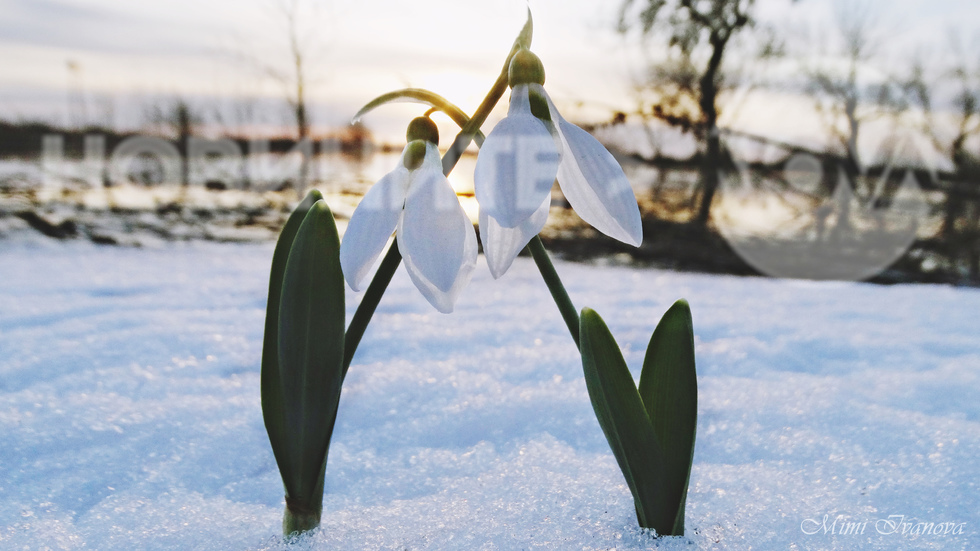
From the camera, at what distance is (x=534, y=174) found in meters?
0.36

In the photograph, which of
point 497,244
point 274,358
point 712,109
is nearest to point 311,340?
point 274,358

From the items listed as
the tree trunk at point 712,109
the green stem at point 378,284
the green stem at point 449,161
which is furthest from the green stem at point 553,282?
the tree trunk at point 712,109

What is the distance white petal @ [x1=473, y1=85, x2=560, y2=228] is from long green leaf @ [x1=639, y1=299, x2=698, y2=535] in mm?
167

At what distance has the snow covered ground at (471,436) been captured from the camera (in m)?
0.53

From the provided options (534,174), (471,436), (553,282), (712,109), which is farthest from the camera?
(712,109)

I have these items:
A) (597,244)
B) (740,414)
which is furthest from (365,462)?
(597,244)

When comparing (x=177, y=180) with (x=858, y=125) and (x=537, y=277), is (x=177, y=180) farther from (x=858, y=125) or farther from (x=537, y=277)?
(x=858, y=125)

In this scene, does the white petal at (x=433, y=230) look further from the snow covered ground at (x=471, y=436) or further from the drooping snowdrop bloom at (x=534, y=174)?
the snow covered ground at (x=471, y=436)

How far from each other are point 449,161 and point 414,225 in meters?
0.08

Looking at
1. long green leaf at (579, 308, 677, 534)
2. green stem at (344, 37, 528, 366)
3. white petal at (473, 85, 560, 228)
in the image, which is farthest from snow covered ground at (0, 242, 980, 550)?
white petal at (473, 85, 560, 228)

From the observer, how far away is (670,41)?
331 cm

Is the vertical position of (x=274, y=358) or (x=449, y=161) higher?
(x=449, y=161)

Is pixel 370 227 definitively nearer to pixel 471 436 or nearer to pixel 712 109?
pixel 471 436

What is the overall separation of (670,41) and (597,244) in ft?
4.12
